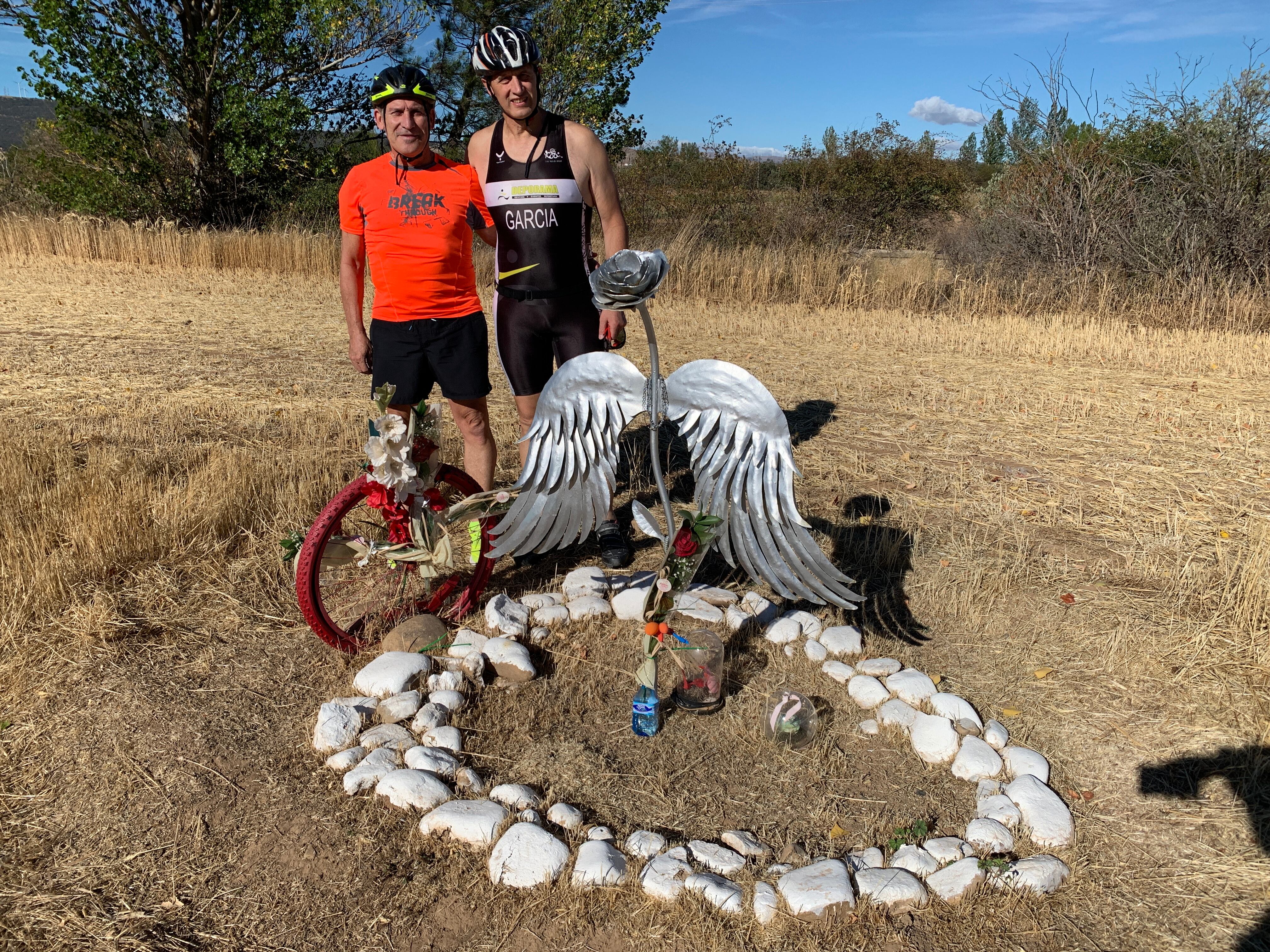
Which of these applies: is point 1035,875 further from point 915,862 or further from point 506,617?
point 506,617

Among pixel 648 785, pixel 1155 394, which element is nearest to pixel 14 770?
pixel 648 785

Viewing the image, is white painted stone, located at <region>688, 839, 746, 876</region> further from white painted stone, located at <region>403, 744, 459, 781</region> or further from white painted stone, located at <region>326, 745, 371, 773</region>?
white painted stone, located at <region>326, 745, 371, 773</region>

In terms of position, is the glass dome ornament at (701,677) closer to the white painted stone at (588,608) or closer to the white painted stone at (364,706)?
the white painted stone at (588,608)

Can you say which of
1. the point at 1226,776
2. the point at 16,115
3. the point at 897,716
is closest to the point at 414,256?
the point at 897,716

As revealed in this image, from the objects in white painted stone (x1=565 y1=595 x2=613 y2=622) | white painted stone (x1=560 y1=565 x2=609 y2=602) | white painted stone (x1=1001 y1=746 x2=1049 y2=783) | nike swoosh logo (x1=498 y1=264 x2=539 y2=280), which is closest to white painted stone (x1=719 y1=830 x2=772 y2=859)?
white painted stone (x1=1001 y1=746 x2=1049 y2=783)

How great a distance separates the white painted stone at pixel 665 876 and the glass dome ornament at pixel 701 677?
0.78m

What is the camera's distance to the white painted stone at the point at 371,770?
2.56 metres

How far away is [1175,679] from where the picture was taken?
3154 mm

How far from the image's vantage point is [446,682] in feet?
9.81

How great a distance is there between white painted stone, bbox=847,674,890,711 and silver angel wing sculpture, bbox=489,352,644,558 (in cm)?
112

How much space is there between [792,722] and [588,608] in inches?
39.9

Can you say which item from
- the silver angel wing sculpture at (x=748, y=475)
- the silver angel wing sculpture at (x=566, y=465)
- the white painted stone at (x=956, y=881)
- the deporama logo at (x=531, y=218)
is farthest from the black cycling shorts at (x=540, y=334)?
the white painted stone at (x=956, y=881)

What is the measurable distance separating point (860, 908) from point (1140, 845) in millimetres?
931

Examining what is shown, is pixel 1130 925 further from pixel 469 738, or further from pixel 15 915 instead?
pixel 15 915
